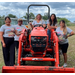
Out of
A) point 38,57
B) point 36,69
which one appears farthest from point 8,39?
point 36,69

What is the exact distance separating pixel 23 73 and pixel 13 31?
60.1 inches

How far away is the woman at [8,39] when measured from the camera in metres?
3.62

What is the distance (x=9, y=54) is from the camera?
157 inches

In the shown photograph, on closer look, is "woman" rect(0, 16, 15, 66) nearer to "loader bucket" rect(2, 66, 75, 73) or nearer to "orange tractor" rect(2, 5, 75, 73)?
"orange tractor" rect(2, 5, 75, 73)

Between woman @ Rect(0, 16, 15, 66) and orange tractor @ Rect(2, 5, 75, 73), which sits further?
woman @ Rect(0, 16, 15, 66)

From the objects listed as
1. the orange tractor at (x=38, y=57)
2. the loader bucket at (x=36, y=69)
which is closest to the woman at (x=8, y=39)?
the orange tractor at (x=38, y=57)

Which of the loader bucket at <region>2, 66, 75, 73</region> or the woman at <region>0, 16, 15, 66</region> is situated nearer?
the loader bucket at <region>2, 66, 75, 73</region>

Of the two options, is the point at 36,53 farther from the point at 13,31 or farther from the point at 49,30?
the point at 49,30

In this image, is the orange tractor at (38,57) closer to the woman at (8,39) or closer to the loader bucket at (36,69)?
the loader bucket at (36,69)

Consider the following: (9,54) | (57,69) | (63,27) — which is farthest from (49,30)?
(57,69)

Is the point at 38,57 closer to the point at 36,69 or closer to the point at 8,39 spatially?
the point at 36,69

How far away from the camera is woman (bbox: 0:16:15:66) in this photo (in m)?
3.62

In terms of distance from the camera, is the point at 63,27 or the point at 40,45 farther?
the point at 63,27

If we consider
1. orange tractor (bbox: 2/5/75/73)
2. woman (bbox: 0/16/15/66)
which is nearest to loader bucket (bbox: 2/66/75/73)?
orange tractor (bbox: 2/5/75/73)
